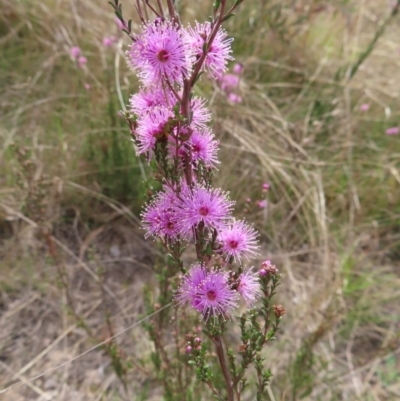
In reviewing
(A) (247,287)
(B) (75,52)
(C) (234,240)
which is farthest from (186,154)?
(B) (75,52)

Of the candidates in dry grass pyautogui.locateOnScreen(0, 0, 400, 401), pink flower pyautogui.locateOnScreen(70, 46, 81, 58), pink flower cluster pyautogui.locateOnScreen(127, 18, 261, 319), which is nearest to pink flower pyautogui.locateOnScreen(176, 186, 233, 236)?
pink flower cluster pyautogui.locateOnScreen(127, 18, 261, 319)

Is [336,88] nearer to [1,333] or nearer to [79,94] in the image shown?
[79,94]

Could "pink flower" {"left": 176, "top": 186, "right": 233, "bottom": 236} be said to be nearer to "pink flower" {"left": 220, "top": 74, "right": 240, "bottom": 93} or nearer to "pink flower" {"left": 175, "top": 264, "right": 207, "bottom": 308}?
"pink flower" {"left": 175, "top": 264, "right": 207, "bottom": 308}

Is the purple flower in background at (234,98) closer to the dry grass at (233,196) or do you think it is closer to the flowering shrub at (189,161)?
the dry grass at (233,196)

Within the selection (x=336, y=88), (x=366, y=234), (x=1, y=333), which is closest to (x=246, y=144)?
(x=366, y=234)

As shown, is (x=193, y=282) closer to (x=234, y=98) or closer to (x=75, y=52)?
(x=234, y=98)

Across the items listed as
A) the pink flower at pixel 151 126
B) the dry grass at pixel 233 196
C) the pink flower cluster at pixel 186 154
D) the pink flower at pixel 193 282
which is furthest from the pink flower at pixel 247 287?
the dry grass at pixel 233 196
